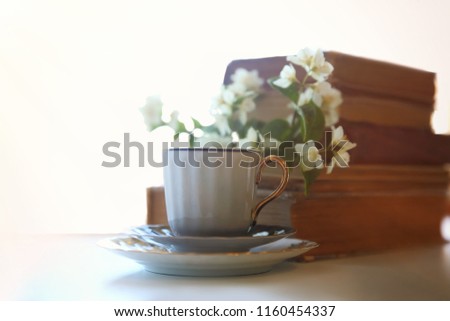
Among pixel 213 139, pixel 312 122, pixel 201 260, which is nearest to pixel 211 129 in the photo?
pixel 213 139

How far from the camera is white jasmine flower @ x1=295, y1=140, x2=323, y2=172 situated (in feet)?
1.71

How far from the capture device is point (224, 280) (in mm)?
429

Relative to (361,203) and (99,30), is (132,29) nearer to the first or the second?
(99,30)

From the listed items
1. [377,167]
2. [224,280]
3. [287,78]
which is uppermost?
[287,78]

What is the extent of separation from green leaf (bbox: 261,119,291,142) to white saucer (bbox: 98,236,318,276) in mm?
151

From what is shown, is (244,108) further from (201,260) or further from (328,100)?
(201,260)

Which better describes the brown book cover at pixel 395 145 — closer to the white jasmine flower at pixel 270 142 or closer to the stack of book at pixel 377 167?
the stack of book at pixel 377 167

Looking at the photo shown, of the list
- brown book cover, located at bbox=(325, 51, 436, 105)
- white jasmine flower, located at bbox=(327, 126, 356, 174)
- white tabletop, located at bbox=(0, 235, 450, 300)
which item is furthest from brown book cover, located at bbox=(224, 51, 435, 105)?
white tabletop, located at bbox=(0, 235, 450, 300)

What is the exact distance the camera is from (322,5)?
73 centimetres

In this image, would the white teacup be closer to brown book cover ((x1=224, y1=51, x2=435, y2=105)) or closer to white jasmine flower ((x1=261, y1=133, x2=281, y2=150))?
white jasmine flower ((x1=261, y1=133, x2=281, y2=150))

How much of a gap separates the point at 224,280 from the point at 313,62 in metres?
0.26

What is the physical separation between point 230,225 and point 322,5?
16.7 inches

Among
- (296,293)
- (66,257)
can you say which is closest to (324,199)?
(296,293)

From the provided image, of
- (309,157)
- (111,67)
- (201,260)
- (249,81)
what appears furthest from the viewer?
(111,67)
